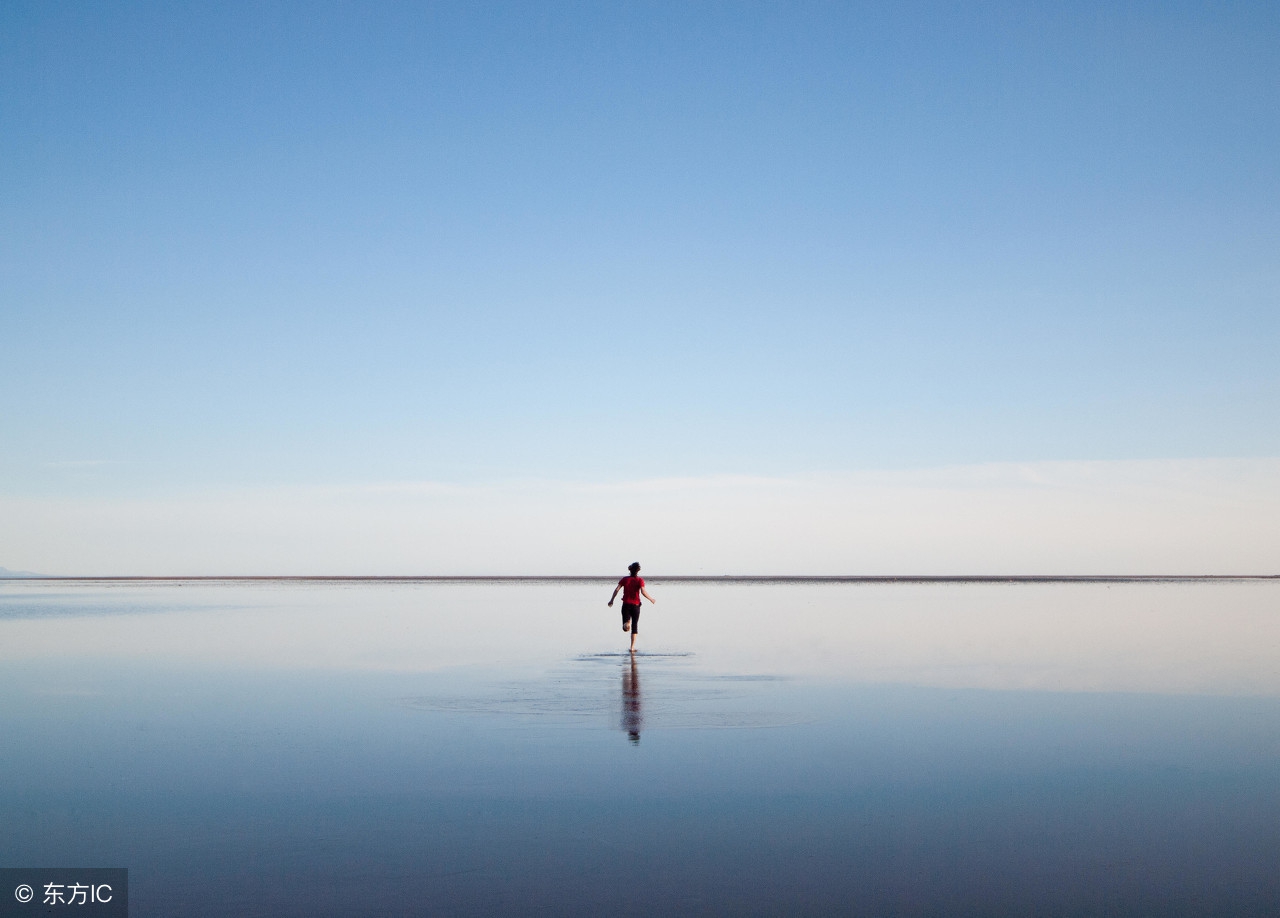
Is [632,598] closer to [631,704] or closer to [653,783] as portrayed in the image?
[631,704]

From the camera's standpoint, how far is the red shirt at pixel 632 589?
81.7 feet

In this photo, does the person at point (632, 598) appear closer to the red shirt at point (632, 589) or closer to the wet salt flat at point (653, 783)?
the red shirt at point (632, 589)

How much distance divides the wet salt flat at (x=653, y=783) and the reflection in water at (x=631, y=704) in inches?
3.8

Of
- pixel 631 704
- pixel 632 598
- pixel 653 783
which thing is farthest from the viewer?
pixel 632 598

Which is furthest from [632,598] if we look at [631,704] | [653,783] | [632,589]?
[653,783]

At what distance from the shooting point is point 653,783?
1023 cm

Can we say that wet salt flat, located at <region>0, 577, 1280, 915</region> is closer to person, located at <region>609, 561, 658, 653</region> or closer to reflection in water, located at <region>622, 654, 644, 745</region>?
Result: reflection in water, located at <region>622, 654, 644, 745</region>

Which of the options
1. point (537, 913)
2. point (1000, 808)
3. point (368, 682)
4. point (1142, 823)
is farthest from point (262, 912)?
point (368, 682)

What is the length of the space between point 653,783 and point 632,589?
1505 centimetres

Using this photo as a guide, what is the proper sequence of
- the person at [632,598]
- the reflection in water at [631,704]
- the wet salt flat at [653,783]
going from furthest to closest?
the person at [632,598], the reflection in water at [631,704], the wet salt flat at [653,783]

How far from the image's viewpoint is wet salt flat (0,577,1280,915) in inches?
282

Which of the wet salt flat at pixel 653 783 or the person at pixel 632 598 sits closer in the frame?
the wet salt flat at pixel 653 783

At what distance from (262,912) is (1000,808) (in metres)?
6.07

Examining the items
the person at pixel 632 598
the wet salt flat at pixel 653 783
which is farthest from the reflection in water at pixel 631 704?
the person at pixel 632 598
